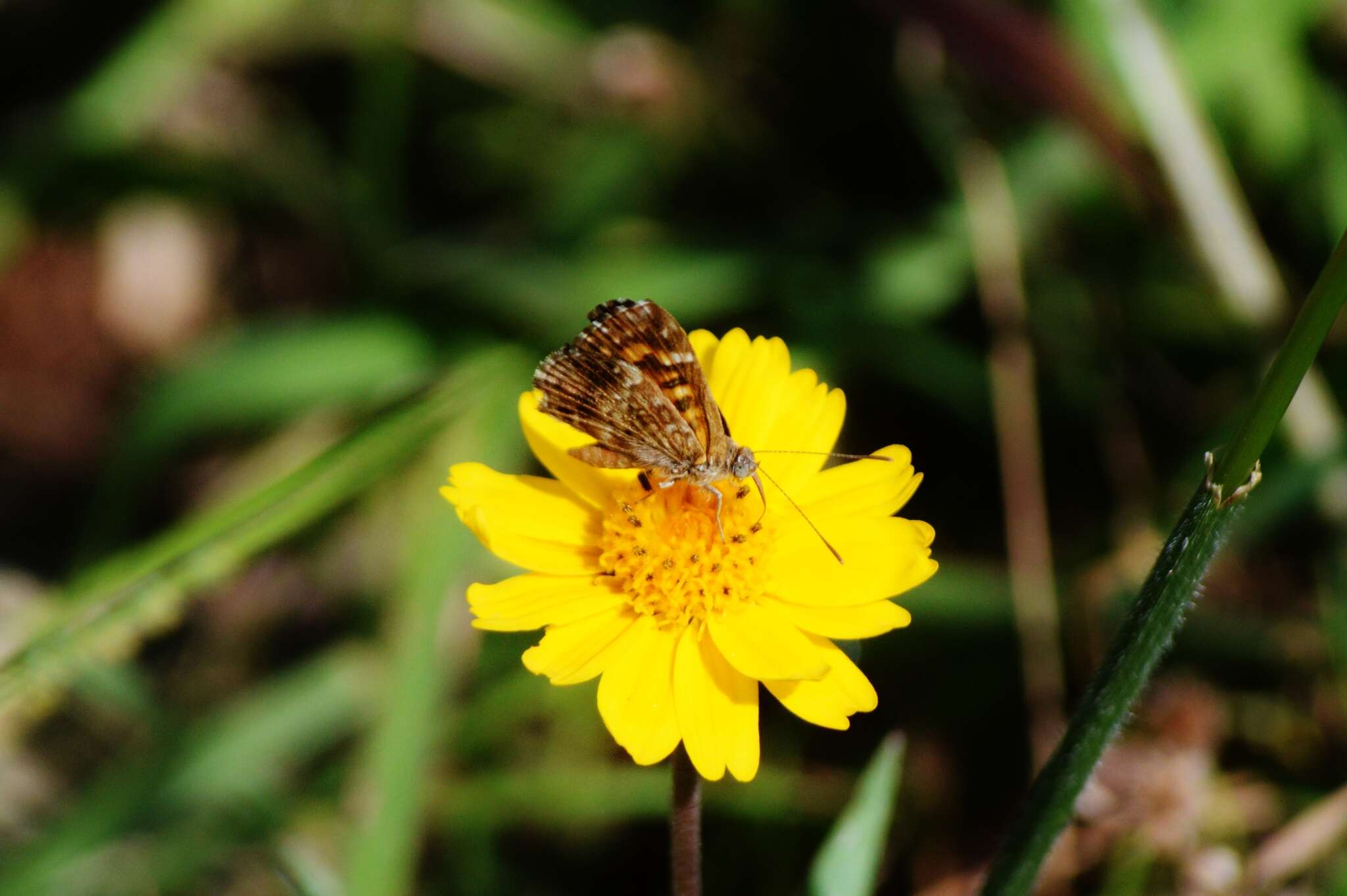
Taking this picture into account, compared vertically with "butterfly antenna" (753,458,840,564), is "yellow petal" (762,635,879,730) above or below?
below

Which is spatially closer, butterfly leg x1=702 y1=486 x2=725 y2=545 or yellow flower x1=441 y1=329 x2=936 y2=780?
yellow flower x1=441 y1=329 x2=936 y2=780

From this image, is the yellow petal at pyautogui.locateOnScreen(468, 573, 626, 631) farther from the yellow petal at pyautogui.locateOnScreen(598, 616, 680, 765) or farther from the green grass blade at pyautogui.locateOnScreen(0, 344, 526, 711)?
the green grass blade at pyautogui.locateOnScreen(0, 344, 526, 711)

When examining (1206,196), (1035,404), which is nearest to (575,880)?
(1035,404)

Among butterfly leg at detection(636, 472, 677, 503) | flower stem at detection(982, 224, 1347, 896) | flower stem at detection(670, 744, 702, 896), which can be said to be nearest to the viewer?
flower stem at detection(982, 224, 1347, 896)

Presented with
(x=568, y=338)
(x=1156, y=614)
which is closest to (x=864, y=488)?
(x=1156, y=614)

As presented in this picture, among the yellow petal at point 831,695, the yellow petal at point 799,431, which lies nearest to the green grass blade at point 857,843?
the yellow petal at point 831,695

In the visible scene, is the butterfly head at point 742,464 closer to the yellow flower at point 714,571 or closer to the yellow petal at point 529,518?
the yellow flower at point 714,571

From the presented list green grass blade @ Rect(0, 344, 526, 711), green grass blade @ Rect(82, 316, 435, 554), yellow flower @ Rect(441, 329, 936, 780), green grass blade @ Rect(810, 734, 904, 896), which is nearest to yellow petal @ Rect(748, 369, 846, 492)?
yellow flower @ Rect(441, 329, 936, 780)

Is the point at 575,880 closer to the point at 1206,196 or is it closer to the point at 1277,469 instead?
the point at 1277,469
